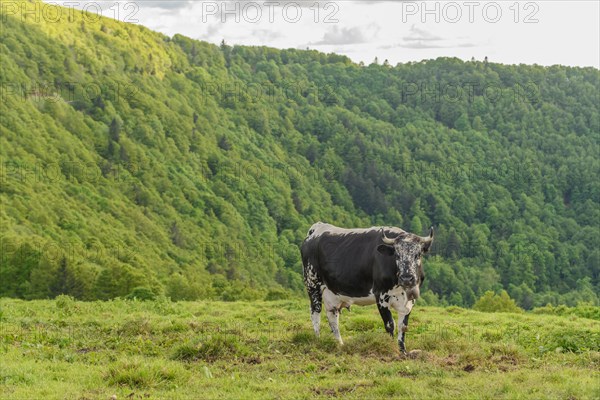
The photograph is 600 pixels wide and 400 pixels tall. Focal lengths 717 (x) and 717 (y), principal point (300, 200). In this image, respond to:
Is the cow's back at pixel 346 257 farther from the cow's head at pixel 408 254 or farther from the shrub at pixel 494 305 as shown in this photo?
the shrub at pixel 494 305

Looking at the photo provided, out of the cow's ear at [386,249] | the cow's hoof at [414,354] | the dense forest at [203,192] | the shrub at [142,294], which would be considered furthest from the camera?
the dense forest at [203,192]

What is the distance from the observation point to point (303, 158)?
199125 mm

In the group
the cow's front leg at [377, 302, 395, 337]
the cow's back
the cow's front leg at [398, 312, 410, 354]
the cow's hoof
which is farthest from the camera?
the cow's back

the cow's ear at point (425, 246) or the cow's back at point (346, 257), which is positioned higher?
the cow's ear at point (425, 246)

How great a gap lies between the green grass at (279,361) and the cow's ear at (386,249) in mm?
1947

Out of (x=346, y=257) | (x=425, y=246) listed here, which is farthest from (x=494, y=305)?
(x=425, y=246)

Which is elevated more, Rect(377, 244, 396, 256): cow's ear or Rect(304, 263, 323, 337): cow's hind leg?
Rect(377, 244, 396, 256): cow's ear

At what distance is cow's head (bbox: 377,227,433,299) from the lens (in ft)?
52.7

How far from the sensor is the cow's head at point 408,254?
16062 millimetres

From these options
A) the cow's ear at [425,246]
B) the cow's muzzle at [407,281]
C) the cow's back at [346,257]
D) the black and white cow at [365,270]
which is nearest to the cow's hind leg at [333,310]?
the black and white cow at [365,270]

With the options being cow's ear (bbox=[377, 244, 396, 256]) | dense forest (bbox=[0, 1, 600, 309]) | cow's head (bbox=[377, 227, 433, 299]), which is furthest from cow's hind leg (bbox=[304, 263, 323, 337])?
dense forest (bbox=[0, 1, 600, 309])

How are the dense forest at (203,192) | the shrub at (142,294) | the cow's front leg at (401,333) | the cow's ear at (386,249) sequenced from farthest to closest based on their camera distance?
the dense forest at (203,192) → the shrub at (142,294) → the cow's ear at (386,249) → the cow's front leg at (401,333)

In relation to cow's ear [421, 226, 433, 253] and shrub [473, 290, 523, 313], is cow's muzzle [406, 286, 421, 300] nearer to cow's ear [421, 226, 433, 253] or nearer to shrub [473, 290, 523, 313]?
cow's ear [421, 226, 433, 253]

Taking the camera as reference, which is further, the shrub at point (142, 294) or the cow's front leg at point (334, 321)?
the shrub at point (142, 294)
